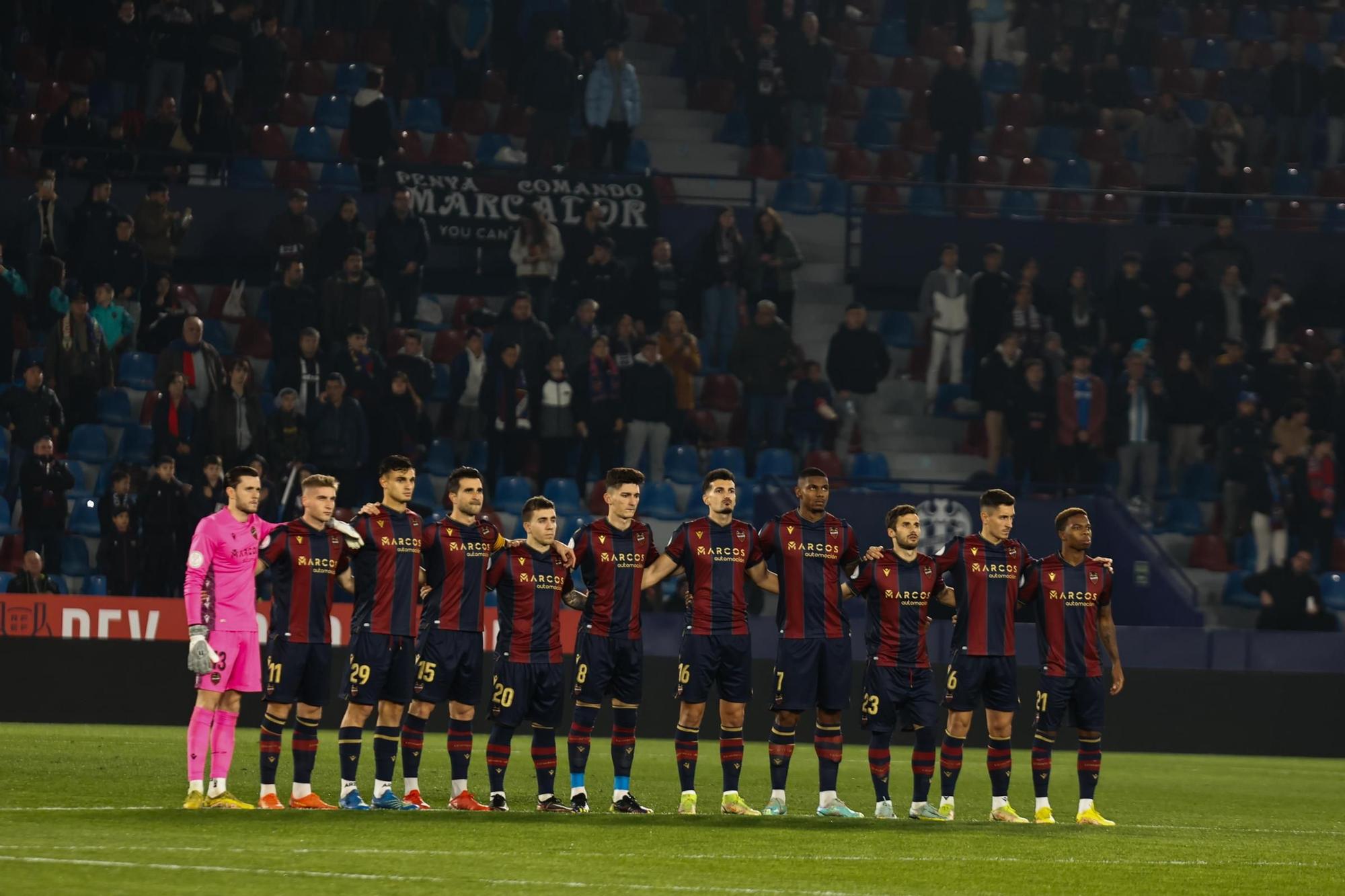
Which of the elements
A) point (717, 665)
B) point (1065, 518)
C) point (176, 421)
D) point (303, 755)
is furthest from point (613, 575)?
point (176, 421)

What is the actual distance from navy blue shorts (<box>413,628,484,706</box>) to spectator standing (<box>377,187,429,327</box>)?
38.5ft

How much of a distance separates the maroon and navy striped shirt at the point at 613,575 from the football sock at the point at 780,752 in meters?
→ 1.14

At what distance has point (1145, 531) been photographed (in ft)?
77.4

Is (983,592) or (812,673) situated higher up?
(983,592)

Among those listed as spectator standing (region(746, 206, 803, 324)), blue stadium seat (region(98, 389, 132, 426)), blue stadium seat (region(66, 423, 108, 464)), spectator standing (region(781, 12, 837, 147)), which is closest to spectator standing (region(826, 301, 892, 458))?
spectator standing (region(746, 206, 803, 324))

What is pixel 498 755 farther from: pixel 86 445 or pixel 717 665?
pixel 86 445

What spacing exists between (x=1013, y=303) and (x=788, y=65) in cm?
522

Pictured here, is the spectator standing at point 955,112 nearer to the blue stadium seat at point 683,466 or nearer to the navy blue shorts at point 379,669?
the blue stadium seat at point 683,466

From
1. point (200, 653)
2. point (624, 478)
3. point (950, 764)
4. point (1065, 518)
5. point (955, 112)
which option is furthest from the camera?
point (955, 112)

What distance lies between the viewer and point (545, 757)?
13.0 metres

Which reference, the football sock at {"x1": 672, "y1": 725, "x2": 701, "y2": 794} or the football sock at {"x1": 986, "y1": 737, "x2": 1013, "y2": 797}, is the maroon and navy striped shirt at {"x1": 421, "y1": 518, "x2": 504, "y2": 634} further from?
the football sock at {"x1": 986, "y1": 737, "x2": 1013, "y2": 797}

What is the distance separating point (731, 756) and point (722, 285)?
1292 centimetres

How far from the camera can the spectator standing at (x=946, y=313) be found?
85.1 ft

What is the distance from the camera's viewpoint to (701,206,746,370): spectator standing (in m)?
25.2
